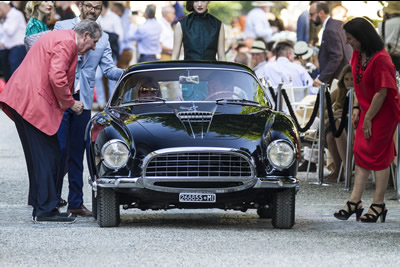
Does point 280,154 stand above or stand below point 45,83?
below

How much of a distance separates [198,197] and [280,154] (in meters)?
0.76

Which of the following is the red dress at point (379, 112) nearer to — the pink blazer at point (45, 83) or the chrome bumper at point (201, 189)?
the chrome bumper at point (201, 189)

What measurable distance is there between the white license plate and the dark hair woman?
4327mm

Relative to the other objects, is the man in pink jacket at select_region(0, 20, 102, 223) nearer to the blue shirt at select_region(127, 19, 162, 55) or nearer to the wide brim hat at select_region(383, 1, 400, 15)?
the wide brim hat at select_region(383, 1, 400, 15)

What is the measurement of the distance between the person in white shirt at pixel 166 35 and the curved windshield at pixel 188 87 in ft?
55.5

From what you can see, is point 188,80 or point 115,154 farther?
point 188,80

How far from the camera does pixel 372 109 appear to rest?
9883mm

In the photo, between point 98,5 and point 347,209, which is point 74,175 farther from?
point 347,209

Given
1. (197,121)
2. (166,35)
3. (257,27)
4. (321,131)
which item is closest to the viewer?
(197,121)

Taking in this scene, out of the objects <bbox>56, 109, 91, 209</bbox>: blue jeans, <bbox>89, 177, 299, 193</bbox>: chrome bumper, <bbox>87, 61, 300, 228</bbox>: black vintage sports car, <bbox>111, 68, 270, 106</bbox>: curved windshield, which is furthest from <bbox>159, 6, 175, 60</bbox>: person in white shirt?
<bbox>89, 177, 299, 193</bbox>: chrome bumper

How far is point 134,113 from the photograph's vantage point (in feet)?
32.7

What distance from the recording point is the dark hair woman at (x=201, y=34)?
13336 millimetres

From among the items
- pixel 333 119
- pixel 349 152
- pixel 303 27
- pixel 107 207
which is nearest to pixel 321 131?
pixel 333 119

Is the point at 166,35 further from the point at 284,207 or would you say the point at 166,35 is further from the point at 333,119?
the point at 284,207
